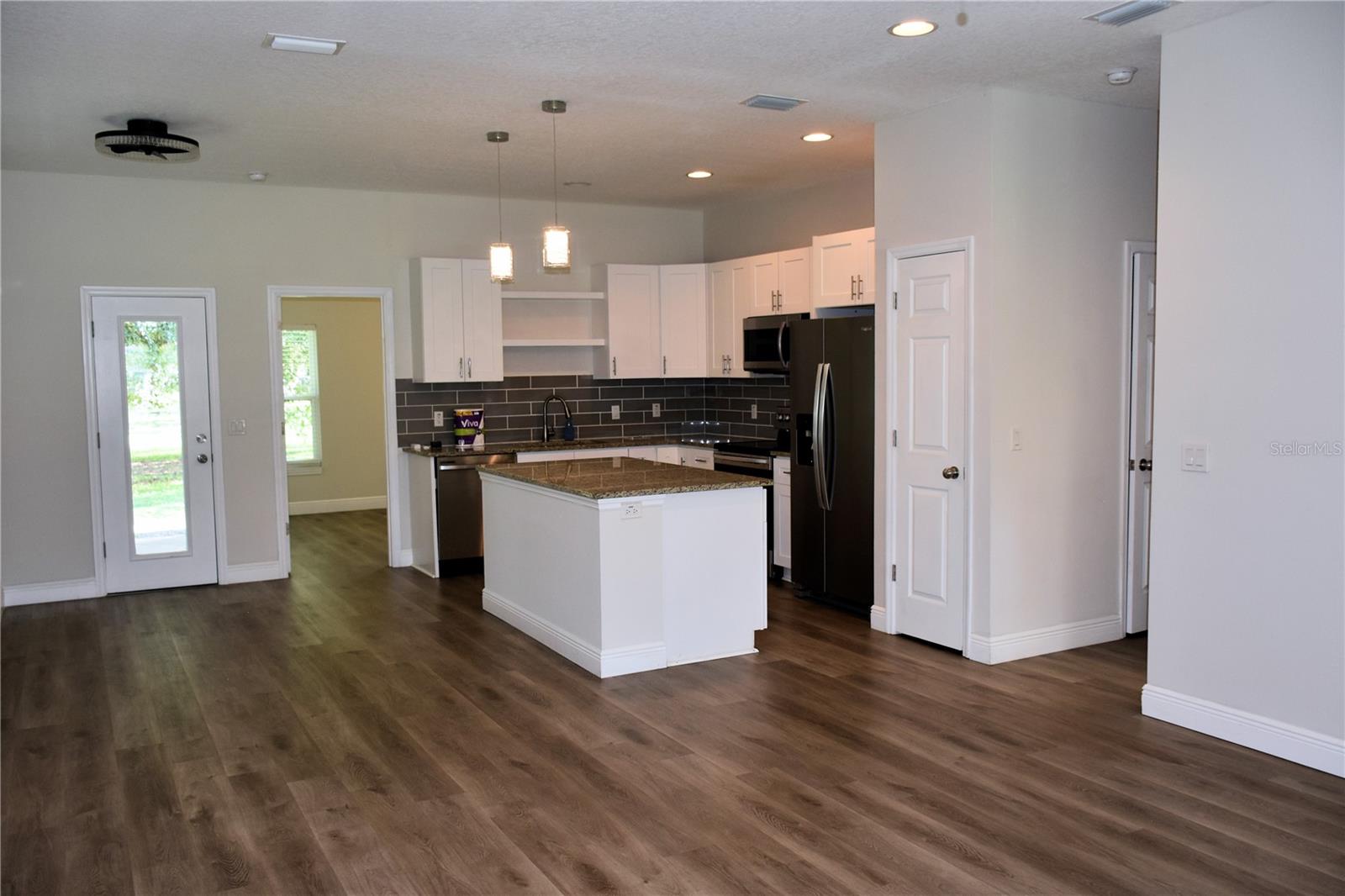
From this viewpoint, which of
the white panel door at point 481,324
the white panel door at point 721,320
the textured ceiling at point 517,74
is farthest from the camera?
the white panel door at point 721,320

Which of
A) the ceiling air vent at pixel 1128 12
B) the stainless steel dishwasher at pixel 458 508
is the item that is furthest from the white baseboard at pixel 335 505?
the ceiling air vent at pixel 1128 12

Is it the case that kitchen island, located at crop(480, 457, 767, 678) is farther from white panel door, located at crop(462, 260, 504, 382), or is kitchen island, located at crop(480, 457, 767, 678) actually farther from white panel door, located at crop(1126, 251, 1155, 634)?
white panel door, located at crop(462, 260, 504, 382)

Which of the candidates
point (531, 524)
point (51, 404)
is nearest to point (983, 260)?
point (531, 524)

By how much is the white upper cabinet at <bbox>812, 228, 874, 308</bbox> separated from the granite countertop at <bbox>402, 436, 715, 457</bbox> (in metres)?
1.57

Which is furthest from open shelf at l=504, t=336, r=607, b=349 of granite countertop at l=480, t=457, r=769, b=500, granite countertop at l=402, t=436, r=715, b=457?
granite countertop at l=480, t=457, r=769, b=500

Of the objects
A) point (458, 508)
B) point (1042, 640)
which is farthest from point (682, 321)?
point (1042, 640)

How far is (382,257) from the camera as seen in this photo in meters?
7.52

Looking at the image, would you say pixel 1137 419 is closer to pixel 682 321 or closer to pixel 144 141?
pixel 682 321

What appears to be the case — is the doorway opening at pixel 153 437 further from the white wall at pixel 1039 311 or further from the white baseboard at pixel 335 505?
the white wall at pixel 1039 311

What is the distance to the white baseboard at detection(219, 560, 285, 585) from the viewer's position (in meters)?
7.16

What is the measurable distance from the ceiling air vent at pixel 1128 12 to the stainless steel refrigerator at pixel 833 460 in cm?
213

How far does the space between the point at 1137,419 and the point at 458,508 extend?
4.33 meters

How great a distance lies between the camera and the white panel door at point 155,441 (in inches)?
266

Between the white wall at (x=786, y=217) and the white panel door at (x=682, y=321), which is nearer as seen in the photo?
the white wall at (x=786, y=217)
